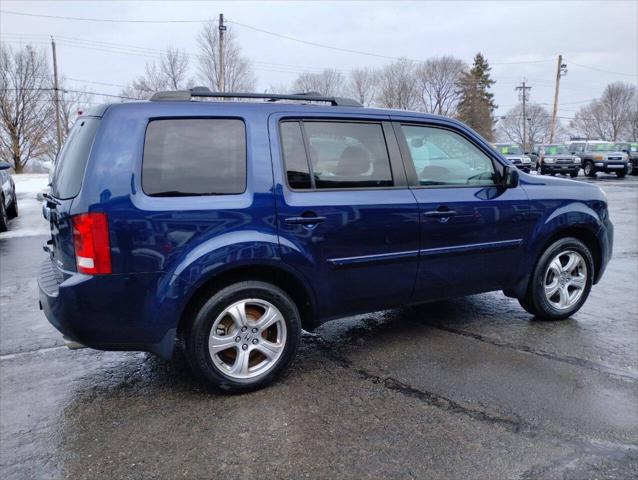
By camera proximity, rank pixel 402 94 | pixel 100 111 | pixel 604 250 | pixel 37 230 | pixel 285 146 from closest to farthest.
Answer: pixel 100 111
pixel 285 146
pixel 604 250
pixel 37 230
pixel 402 94

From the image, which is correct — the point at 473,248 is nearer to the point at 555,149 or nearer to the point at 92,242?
the point at 92,242

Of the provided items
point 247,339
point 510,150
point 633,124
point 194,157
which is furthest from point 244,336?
point 633,124

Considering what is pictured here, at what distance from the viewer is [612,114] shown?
81.8 metres

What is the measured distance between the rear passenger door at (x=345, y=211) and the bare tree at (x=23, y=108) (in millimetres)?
40771

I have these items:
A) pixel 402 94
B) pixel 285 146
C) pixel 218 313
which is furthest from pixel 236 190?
pixel 402 94

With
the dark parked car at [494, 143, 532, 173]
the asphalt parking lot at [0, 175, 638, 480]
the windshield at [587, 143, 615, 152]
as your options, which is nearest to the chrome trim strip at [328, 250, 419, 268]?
the asphalt parking lot at [0, 175, 638, 480]

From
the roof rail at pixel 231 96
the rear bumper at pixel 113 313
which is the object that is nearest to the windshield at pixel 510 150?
the roof rail at pixel 231 96

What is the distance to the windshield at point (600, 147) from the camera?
30.2 meters

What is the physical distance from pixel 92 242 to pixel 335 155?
170 centimetres

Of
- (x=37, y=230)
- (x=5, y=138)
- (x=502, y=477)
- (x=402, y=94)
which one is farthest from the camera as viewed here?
(x=402, y=94)

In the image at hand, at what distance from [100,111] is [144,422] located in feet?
6.20

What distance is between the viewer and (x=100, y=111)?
3.28 meters

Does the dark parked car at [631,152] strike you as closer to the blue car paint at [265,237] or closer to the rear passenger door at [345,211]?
the blue car paint at [265,237]

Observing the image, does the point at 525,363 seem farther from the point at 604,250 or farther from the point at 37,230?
the point at 37,230
